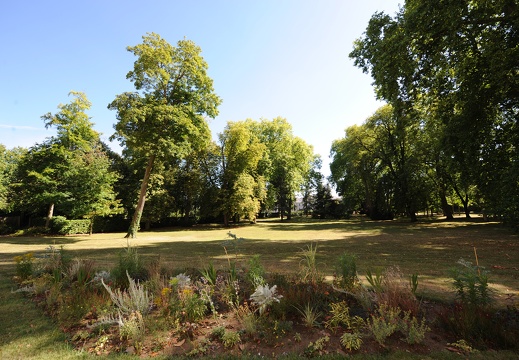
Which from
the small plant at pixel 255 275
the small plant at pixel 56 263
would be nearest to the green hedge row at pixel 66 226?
the small plant at pixel 56 263

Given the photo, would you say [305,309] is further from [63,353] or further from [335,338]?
[63,353]

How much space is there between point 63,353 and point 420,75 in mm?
15774

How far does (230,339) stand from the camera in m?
3.76

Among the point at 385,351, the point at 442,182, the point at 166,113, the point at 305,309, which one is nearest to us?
the point at 385,351

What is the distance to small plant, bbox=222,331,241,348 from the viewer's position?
3.73 m

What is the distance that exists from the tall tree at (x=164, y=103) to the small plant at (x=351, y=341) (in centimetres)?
1779

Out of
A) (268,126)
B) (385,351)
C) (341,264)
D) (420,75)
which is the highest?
(268,126)

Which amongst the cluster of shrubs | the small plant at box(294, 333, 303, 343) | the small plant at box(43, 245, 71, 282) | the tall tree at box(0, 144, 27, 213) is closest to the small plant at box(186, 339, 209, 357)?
the cluster of shrubs

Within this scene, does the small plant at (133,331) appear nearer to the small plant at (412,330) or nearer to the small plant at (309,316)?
the small plant at (309,316)

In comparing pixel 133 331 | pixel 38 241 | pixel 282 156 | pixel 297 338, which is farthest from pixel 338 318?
pixel 282 156

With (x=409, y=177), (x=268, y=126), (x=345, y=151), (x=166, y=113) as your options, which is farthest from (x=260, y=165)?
(x=166, y=113)

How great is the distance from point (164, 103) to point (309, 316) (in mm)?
19273

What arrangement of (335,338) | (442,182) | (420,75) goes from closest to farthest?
(335,338)
(420,75)
(442,182)

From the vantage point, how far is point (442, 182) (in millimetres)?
30234
